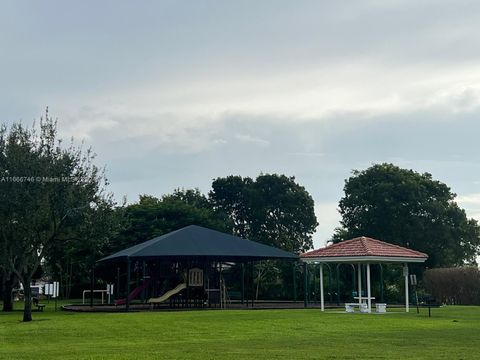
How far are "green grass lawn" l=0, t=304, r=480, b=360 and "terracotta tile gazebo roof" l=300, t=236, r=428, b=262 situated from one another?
691 cm

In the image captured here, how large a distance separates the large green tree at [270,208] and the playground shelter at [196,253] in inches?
1094

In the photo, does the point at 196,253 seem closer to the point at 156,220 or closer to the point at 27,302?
the point at 27,302

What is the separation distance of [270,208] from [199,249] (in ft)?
107

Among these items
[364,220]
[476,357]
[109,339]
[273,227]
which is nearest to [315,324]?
[109,339]

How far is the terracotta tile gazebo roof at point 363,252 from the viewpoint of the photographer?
91.2 ft

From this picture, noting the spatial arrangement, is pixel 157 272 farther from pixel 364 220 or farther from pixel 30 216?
pixel 364 220

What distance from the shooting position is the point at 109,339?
1487 cm

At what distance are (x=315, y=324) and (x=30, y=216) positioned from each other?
31.6 feet

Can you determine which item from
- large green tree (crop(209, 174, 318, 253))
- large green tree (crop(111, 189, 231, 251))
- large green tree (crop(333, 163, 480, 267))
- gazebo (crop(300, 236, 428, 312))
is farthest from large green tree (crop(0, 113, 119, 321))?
large green tree (crop(209, 174, 318, 253))

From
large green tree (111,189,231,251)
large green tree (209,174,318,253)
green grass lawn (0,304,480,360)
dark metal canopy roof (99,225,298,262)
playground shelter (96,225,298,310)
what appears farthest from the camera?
large green tree (209,174,318,253)

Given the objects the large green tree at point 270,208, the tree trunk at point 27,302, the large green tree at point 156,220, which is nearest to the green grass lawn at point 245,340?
the tree trunk at point 27,302

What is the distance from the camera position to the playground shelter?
102ft

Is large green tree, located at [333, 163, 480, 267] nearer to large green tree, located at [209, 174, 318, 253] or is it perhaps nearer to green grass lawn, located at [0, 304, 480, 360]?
large green tree, located at [209, 174, 318, 253]

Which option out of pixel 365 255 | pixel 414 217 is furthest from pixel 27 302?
pixel 414 217
